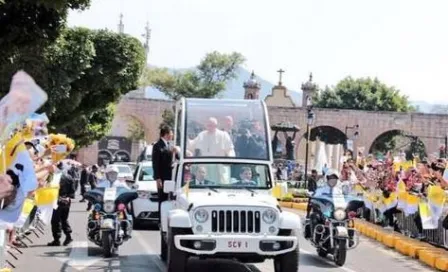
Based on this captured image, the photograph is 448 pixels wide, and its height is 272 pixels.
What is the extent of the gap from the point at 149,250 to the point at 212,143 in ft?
13.7

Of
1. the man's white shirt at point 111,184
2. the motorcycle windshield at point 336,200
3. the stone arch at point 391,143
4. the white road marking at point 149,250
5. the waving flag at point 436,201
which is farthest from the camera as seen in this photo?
the stone arch at point 391,143

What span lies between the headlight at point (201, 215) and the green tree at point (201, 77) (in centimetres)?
7108

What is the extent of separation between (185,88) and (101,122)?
126 feet

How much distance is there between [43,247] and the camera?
16859 mm

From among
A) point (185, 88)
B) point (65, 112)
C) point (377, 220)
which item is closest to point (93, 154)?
point (185, 88)

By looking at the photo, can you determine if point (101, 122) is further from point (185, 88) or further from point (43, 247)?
point (185, 88)

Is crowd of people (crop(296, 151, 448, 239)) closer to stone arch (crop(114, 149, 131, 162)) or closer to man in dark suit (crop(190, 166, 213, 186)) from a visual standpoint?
man in dark suit (crop(190, 166, 213, 186))

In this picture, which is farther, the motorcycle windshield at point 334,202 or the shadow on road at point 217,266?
the motorcycle windshield at point 334,202

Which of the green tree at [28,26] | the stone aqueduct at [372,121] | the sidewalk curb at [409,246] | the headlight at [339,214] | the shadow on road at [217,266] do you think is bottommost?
the shadow on road at [217,266]

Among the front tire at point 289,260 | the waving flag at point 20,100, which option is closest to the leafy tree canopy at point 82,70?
the front tire at point 289,260

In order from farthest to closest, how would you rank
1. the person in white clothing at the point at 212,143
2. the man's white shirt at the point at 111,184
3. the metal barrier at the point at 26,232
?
the man's white shirt at the point at 111,184, the metal barrier at the point at 26,232, the person in white clothing at the point at 212,143

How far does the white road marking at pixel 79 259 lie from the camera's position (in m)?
14.0

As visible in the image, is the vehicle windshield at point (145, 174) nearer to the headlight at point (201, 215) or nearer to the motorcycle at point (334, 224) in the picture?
the motorcycle at point (334, 224)

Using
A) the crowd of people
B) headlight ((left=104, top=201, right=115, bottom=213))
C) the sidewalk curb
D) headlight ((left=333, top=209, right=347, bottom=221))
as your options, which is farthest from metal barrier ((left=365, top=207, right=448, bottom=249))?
headlight ((left=104, top=201, right=115, bottom=213))
